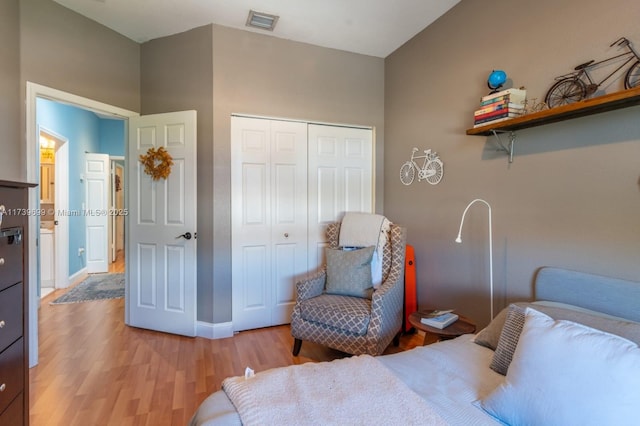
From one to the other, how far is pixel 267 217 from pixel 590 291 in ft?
8.08

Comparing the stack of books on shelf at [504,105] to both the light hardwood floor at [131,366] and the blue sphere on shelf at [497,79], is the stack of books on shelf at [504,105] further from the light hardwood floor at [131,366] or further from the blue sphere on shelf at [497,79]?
the light hardwood floor at [131,366]

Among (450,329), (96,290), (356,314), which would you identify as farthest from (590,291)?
(96,290)

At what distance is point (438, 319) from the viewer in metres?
2.04

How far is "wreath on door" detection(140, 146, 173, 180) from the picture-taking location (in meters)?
2.97

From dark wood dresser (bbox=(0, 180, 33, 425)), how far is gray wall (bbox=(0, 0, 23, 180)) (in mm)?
1175

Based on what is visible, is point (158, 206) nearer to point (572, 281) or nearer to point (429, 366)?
point (429, 366)

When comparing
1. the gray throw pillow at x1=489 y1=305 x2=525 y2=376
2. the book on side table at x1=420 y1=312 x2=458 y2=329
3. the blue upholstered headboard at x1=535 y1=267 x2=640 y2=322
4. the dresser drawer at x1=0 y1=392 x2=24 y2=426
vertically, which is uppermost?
the blue upholstered headboard at x1=535 y1=267 x2=640 y2=322

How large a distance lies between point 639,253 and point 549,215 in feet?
1.48

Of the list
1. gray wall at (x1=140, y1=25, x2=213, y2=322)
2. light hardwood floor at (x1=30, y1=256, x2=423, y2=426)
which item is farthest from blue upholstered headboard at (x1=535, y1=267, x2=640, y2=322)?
gray wall at (x1=140, y1=25, x2=213, y2=322)

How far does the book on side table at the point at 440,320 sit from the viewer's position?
200 centimetres

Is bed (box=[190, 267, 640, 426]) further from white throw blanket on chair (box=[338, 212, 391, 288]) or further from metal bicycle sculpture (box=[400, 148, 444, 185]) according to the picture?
metal bicycle sculpture (box=[400, 148, 444, 185])

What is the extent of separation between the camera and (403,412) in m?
1.03

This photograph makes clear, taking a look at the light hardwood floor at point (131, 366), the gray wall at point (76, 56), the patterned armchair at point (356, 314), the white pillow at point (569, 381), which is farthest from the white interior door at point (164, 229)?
the white pillow at point (569, 381)

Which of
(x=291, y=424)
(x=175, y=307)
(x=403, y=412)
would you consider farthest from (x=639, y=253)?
(x=175, y=307)
